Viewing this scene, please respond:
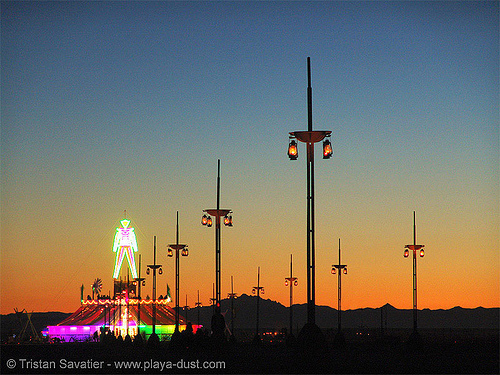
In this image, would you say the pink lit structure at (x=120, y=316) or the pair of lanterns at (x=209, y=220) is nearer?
the pair of lanterns at (x=209, y=220)

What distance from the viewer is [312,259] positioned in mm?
25750

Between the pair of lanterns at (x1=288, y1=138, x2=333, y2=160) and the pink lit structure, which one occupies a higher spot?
the pair of lanterns at (x1=288, y1=138, x2=333, y2=160)

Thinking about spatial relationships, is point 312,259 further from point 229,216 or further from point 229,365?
point 229,216

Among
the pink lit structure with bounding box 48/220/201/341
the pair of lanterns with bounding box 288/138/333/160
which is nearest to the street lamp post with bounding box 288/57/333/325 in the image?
the pair of lanterns with bounding box 288/138/333/160

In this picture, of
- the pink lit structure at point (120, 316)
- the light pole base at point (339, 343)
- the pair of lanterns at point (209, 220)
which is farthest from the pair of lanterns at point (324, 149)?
the pink lit structure at point (120, 316)

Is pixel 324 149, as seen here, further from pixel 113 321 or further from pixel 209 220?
pixel 113 321

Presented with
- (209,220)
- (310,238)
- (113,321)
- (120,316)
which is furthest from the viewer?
(113,321)

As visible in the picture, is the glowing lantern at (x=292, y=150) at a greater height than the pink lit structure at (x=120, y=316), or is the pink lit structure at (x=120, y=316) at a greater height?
the glowing lantern at (x=292, y=150)

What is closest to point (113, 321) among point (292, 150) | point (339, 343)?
point (339, 343)

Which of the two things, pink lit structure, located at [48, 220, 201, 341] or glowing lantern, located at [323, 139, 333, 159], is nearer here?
glowing lantern, located at [323, 139, 333, 159]

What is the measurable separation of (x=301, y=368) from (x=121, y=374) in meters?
4.90

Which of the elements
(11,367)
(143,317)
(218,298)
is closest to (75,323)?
(143,317)

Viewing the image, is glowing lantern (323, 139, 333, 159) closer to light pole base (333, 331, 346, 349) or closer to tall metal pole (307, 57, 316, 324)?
tall metal pole (307, 57, 316, 324)

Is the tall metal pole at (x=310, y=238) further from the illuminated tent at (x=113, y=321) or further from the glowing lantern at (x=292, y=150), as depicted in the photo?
the illuminated tent at (x=113, y=321)
